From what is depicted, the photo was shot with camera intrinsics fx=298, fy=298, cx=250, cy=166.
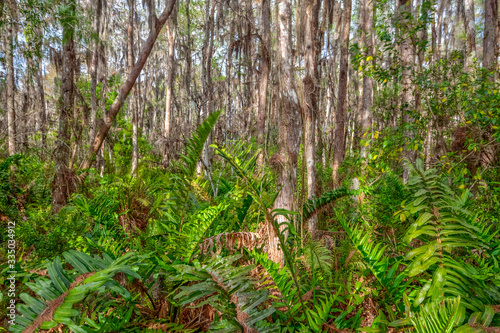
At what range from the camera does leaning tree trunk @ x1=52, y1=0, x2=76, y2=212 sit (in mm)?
4996

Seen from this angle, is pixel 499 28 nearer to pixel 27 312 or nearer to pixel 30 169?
pixel 27 312

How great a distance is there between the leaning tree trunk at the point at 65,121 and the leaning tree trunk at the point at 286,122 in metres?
3.75

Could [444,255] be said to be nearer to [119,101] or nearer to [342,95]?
[119,101]

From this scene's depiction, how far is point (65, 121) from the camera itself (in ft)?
17.8

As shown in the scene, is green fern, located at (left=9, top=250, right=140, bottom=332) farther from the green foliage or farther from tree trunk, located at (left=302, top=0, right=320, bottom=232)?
tree trunk, located at (left=302, top=0, right=320, bottom=232)

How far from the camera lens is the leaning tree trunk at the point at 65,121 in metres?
5.00

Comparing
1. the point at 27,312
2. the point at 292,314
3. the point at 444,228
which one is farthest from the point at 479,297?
the point at 27,312

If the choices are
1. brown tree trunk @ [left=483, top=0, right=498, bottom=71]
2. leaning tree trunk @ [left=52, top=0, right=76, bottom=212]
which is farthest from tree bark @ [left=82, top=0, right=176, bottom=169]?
brown tree trunk @ [left=483, top=0, right=498, bottom=71]

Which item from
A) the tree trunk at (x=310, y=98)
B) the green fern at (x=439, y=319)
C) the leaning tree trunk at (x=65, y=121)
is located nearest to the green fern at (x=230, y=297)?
the green fern at (x=439, y=319)

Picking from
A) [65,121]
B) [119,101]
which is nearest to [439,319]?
[119,101]

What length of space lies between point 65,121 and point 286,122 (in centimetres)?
434

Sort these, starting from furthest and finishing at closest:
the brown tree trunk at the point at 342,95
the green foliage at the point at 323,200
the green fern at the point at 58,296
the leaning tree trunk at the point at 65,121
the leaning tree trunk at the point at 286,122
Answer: the brown tree trunk at the point at 342,95 < the leaning tree trunk at the point at 65,121 < the leaning tree trunk at the point at 286,122 < the green foliage at the point at 323,200 < the green fern at the point at 58,296

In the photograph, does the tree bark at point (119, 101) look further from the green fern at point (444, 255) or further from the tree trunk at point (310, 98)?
the green fern at point (444, 255)

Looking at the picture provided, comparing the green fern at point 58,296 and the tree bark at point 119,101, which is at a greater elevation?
the tree bark at point 119,101
